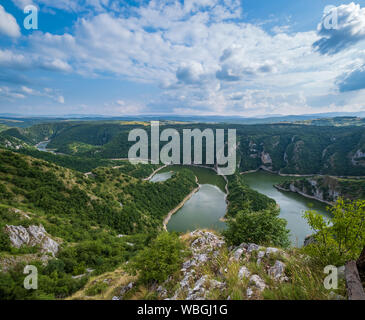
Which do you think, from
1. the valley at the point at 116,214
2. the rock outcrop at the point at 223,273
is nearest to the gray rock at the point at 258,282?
the rock outcrop at the point at 223,273

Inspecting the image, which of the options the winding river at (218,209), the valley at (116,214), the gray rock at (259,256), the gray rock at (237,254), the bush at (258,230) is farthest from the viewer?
the winding river at (218,209)

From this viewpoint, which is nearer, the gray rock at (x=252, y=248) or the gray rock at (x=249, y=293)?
the gray rock at (x=249, y=293)

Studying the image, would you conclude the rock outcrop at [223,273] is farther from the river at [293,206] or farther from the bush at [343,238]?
the river at [293,206]

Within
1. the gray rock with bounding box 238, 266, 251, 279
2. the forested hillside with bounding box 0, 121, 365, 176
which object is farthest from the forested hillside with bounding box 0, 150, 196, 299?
→ the forested hillside with bounding box 0, 121, 365, 176

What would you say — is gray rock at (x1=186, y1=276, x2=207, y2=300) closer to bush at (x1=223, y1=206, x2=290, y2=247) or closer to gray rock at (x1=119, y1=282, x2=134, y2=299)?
gray rock at (x1=119, y1=282, x2=134, y2=299)

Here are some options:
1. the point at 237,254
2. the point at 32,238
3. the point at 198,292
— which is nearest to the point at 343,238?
the point at 237,254

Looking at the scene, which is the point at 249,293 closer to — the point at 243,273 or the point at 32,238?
the point at 243,273
